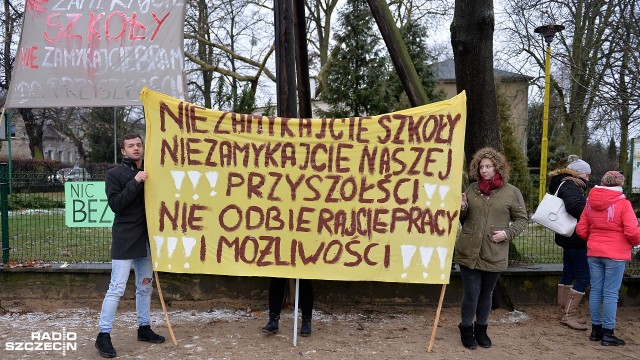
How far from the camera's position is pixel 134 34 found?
586cm

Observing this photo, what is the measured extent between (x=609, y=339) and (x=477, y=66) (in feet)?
10.2

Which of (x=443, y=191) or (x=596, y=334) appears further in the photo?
(x=596, y=334)

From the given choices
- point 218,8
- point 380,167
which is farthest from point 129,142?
point 218,8

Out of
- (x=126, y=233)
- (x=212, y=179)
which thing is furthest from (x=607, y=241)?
(x=126, y=233)

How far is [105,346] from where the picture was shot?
456 cm

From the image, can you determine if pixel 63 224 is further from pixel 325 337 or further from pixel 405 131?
pixel 405 131

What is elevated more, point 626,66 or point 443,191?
point 626,66

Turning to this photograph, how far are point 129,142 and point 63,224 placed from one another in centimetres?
313

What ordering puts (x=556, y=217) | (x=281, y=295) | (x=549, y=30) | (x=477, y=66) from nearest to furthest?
(x=281, y=295)
(x=556, y=217)
(x=477, y=66)
(x=549, y=30)

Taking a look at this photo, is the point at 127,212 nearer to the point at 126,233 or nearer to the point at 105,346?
the point at 126,233

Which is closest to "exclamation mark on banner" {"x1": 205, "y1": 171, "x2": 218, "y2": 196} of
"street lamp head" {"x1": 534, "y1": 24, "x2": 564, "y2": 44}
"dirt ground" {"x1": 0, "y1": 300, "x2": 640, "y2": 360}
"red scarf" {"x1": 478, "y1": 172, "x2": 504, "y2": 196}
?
"dirt ground" {"x1": 0, "y1": 300, "x2": 640, "y2": 360}

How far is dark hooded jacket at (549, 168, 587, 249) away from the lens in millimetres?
5348

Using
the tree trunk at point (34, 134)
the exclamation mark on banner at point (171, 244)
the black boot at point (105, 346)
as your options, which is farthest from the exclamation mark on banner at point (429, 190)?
the tree trunk at point (34, 134)

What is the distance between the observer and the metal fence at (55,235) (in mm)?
6719
